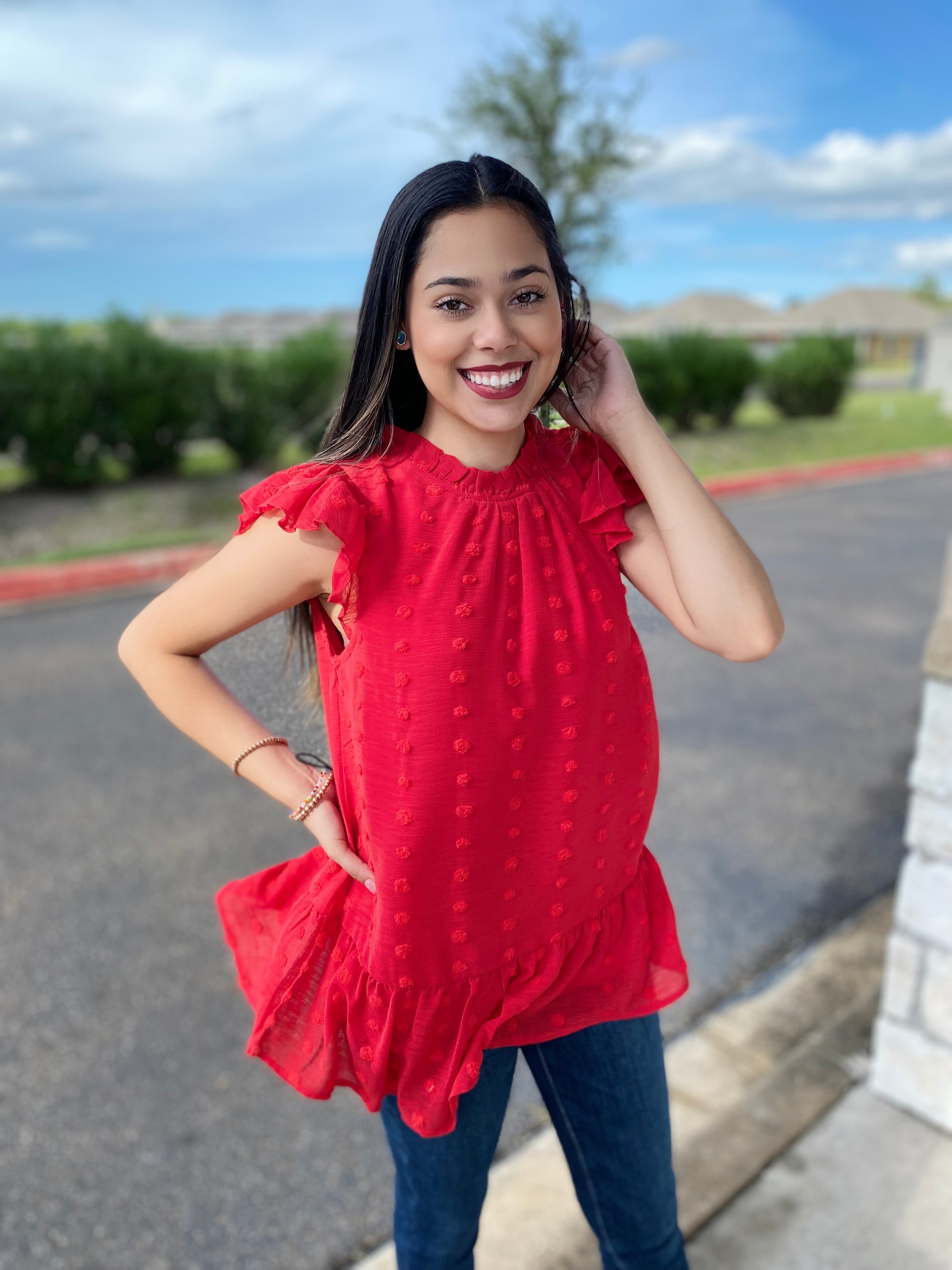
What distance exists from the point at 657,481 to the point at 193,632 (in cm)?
63

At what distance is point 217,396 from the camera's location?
447 inches

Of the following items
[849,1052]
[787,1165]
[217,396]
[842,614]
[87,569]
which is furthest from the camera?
[217,396]

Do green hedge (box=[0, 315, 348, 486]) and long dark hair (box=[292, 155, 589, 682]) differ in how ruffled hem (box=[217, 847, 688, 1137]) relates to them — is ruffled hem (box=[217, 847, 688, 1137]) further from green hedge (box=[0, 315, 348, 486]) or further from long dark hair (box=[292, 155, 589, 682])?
green hedge (box=[0, 315, 348, 486])

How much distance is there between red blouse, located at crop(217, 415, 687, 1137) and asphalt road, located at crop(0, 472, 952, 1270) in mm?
249

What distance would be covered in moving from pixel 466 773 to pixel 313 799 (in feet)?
0.91

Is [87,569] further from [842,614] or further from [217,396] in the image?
[842,614]

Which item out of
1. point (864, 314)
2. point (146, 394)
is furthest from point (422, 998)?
point (864, 314)

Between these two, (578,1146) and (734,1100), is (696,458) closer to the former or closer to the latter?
(734,1100)

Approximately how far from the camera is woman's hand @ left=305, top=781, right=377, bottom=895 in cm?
133

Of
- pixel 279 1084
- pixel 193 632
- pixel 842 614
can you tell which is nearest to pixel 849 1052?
pixel 279 1084

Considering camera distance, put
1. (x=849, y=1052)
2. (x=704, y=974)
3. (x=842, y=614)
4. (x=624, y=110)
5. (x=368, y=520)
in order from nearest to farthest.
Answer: (x=368, y=520) < (x=849, y=1052) < (x=704, y=974) < (x=842, y=614) < (x=624, y=110)

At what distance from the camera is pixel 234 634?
1.34 metres

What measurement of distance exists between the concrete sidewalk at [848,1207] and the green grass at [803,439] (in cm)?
1081

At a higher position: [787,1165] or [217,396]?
[217,396]
